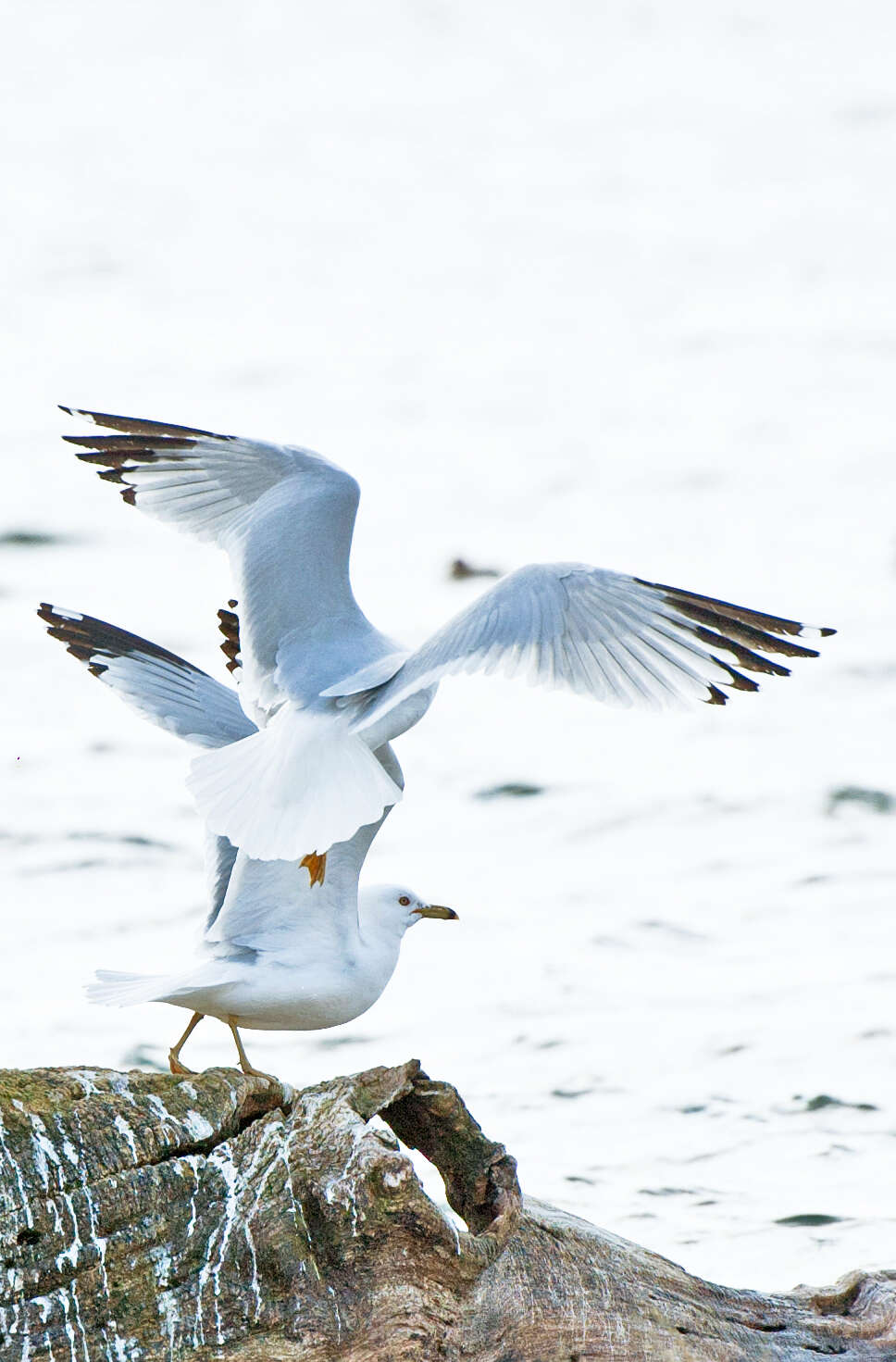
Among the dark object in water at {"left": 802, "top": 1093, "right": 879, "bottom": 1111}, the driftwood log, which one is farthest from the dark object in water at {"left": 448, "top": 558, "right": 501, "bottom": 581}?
the driftwood log

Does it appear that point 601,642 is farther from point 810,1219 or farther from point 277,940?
point 810,1219

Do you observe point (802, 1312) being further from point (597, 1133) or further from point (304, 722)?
point (597, 1133)

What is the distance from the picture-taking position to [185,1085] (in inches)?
169

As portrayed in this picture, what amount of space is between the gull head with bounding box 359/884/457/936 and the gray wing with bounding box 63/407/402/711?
2.04 feet

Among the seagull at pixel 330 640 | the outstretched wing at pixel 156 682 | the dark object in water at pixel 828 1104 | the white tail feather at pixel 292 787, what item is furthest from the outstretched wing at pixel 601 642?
the dark object in water at pixel 828 1104

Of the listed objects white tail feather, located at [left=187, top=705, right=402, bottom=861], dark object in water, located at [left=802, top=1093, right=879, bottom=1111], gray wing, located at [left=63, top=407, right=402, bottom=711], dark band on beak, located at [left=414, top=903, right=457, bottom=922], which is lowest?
dark object in water, located at [left=802, top=1093, right=879, bottom=1111]

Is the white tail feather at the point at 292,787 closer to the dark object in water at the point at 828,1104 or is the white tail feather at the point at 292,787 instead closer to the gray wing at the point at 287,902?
the gray wing at the point at 287,902

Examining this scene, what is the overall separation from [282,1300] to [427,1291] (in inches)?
11.5

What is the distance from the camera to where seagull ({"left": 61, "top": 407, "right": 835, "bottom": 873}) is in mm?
5230

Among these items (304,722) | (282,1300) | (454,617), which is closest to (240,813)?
(304,722)

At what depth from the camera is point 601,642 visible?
551 centimetres

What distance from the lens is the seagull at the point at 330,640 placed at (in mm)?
5230

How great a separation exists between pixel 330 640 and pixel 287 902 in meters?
0.83

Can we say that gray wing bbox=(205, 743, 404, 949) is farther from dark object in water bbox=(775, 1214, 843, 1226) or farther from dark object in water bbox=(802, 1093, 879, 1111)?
dark object in water bbox=(802, 1093, 879, 1111)
